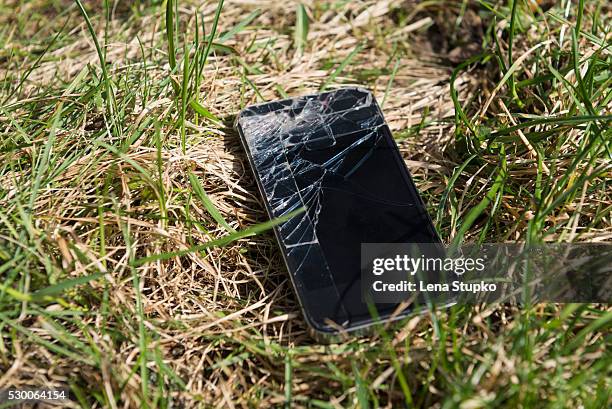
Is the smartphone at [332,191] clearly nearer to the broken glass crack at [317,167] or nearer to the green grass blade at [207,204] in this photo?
the broken glass crack at [317,167]

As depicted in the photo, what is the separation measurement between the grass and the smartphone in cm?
9

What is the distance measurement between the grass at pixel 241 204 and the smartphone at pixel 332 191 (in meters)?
0.09

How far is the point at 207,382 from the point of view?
132 cm

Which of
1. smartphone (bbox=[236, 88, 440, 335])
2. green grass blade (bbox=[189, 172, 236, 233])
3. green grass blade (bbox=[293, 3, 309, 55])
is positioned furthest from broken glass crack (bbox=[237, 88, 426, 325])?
green grass blade (bbox=[293, 3, 309, 55])

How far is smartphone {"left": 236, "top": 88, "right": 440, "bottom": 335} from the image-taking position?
1369mm

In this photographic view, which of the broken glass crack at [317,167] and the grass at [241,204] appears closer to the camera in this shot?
the grass at [241,204]

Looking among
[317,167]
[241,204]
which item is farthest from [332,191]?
[241,204]

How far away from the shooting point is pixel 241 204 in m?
1.64

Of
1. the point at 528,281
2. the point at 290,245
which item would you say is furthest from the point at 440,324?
the point at 290,245

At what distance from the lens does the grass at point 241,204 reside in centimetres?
125

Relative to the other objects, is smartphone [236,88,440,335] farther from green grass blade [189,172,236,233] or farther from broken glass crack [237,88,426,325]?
green grass blade [189,172,236,233]

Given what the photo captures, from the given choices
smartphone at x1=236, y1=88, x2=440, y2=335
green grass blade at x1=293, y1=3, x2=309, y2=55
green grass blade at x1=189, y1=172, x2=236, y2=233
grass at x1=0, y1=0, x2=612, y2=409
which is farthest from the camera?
green grass blade at x1=293, y1=3, x2=309, y2=55

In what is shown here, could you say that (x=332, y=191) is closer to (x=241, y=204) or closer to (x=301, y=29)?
(x=241, y=204)

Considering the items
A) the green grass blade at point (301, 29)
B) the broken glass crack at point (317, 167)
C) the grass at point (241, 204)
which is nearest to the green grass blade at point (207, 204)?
the grass at point (241, 204)
